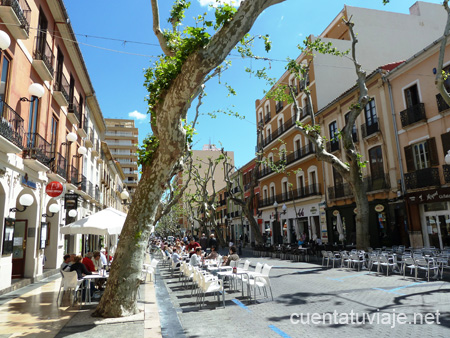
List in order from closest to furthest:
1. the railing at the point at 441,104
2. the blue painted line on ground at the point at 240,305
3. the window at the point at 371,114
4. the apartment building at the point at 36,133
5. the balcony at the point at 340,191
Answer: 1. the blue painted line on ground at the point at 240,305
2. the apartment building at the point at 36,133
3. the railing at the point at 441,104
4. the window at the point at 371,114
5. the balcony at the point at 340,191

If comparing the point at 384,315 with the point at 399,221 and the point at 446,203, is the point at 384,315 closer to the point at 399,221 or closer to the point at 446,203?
the point at 446,203

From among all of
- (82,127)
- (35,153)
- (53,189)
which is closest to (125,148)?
(82,127)

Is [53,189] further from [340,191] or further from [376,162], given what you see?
[340,191]

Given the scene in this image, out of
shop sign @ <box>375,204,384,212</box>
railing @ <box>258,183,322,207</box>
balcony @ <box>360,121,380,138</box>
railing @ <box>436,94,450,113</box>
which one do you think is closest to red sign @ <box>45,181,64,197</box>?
shop sign @ <box>375,204,384,212</box>

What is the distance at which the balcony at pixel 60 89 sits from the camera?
14211 millimetres

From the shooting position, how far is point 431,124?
16.9 meters

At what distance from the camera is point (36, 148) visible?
11102 millimetres

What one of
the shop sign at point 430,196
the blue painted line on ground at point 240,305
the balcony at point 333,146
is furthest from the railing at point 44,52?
the balcony at point 333,146

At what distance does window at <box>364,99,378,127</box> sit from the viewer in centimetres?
2083

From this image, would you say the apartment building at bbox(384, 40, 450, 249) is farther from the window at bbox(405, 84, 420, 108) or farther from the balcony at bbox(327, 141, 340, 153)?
the balcony at bbox(327, 141, 340, 153)

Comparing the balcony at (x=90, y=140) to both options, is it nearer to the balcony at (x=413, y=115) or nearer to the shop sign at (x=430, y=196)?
the balcony at (x=413, y=115)

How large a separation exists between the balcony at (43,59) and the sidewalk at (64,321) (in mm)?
7739

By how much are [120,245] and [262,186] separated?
32.9m

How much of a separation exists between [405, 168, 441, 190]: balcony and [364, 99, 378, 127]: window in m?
4.56
